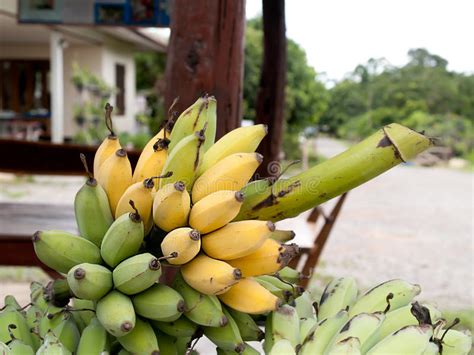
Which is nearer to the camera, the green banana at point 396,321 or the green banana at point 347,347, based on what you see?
the green banana at point 347,347

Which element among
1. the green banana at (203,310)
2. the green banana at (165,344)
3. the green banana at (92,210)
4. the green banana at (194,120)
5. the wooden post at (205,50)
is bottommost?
the green banana at (165,344)

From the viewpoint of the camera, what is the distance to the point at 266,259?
3.33 ft

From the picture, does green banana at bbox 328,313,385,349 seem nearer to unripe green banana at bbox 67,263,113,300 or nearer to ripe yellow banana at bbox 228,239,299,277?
ripe yellow banana at bbox 228,239,299,277

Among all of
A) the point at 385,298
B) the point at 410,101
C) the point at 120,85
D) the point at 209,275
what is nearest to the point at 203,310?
the point at 209,275

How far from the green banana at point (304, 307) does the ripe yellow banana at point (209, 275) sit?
0.32 meters

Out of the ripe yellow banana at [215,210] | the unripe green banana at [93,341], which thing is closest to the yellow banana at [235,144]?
the ripe yellow banana at [215,210]

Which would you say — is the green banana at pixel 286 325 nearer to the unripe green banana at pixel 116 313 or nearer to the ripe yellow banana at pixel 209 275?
the ripe yellow banana at pixel 209 275

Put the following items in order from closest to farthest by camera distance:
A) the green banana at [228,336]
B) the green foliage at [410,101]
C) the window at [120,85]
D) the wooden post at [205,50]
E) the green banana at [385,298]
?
the green banana at [228,336], the green banana at [385,298], the wooden post at [205,50], the window at [120,85], the green foliage at [410,101]

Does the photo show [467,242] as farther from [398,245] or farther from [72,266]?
[72,266]

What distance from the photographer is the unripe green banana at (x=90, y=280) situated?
3.09 ft

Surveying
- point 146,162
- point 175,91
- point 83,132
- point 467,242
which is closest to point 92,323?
point 146,162

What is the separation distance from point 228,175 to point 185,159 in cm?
8

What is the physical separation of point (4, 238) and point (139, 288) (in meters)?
2.54

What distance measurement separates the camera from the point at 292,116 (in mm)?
18828
